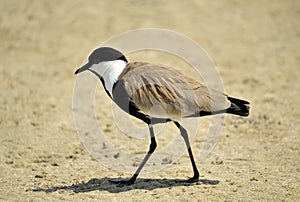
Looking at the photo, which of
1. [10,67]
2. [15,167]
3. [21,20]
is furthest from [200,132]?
[21,20]

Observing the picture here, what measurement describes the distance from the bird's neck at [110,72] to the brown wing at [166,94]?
0.24 feet

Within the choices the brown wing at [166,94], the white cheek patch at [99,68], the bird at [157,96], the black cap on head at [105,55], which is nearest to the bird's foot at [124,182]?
the bird at [157,96]

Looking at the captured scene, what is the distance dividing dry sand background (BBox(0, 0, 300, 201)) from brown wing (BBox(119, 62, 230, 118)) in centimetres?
83

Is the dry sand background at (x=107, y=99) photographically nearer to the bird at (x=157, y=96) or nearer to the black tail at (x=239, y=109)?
the bird at (x=157, y=96)

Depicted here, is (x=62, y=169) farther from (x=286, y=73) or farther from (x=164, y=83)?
(x=286, y=73)

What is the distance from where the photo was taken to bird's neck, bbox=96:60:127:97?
19.9ft

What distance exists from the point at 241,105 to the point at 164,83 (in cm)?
88

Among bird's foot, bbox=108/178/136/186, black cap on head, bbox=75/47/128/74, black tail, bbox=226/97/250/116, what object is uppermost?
black cap on head, bbox=75/47/128/74

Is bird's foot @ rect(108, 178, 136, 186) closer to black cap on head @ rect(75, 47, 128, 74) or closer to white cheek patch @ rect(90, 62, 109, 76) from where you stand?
white cheek patch @ rect(90, 62, 109, 76)

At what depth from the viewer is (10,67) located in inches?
415

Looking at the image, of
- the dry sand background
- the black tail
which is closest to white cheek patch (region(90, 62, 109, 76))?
the dry sand background

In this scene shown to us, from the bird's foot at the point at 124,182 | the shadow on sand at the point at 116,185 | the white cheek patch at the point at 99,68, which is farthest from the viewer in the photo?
the white cheek patch at the point at 99,68

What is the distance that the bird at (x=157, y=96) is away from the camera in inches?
234

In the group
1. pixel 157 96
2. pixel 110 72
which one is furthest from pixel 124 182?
pixel 110 72
